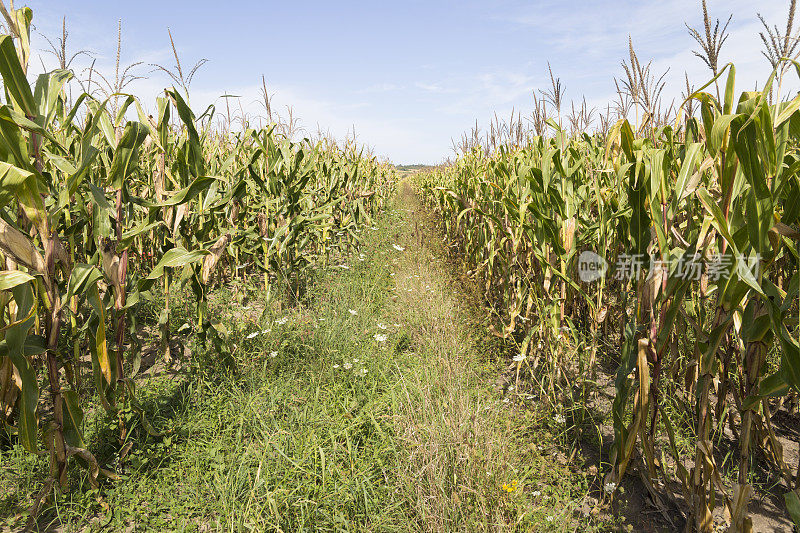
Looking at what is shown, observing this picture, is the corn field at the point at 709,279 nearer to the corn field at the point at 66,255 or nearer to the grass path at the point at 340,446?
the grass path at the point at 340,446

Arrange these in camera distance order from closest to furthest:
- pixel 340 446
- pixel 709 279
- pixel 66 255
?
1. pixel 66 255
2. pixel 709 279
3. pixel 340 446

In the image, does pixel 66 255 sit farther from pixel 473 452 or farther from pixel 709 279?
pixel 709 279

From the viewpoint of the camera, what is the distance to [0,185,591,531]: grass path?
1713mm

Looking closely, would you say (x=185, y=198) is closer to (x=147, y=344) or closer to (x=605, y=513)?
(x=147, y=344)

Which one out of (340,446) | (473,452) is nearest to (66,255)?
(340,446)

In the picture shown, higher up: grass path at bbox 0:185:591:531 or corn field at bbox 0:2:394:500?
corn field at bbox 0:2:394:500

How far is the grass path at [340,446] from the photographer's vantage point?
5.62ft

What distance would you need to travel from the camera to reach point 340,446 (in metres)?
2.10

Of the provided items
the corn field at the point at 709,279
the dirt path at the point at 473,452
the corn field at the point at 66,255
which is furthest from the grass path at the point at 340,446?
the corn field at the point at 709,279

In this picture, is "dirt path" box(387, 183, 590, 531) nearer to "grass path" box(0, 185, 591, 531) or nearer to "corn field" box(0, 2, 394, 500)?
"grass path" box(0, 185, 591, 531)

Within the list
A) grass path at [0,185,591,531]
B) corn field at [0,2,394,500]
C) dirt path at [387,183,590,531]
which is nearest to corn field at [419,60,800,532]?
dirt path at [387,183,590,531]

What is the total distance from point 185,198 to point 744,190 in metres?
2.08

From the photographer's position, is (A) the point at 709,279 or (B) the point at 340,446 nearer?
(A) the point at 709,279

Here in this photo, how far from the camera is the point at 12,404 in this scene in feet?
6.29
